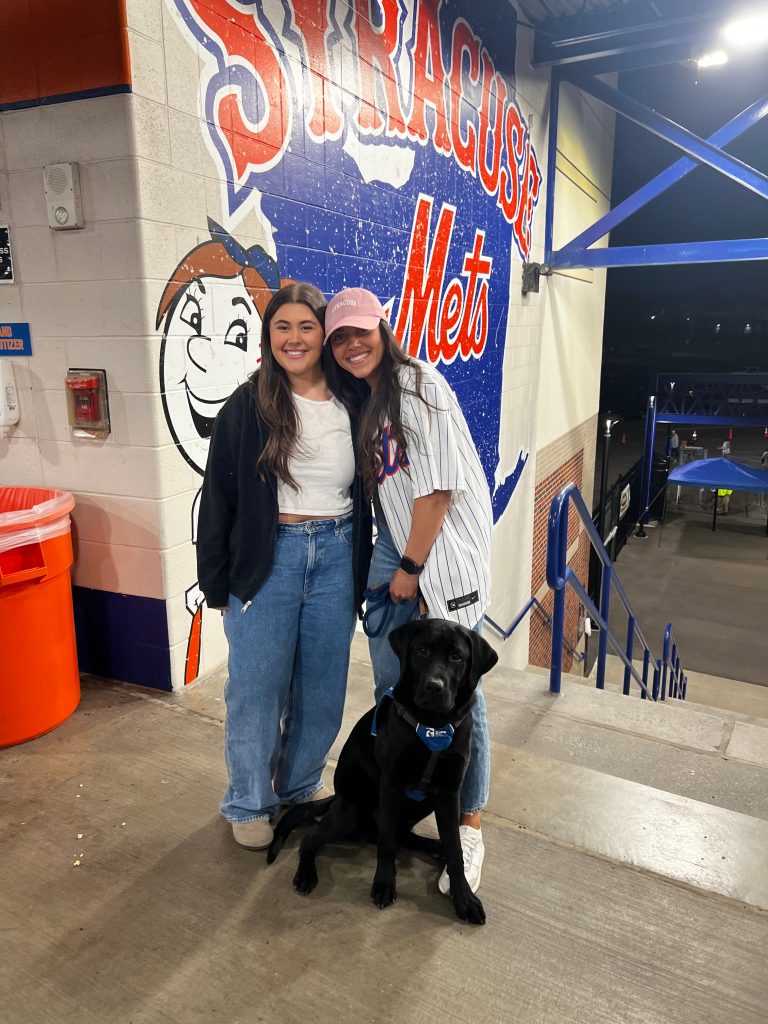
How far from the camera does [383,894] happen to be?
2018 millimetres

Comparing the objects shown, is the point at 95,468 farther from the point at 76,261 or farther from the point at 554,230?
the point at 554,230

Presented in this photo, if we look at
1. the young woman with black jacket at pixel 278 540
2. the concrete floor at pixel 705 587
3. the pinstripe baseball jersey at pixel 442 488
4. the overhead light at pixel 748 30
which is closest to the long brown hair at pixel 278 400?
the young woman with black jacket at pixel 278 540

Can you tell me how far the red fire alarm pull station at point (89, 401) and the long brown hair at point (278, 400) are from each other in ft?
4.08

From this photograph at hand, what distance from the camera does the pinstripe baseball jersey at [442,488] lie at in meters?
2.00

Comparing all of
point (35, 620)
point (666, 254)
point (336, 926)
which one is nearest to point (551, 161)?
point (666, 254)

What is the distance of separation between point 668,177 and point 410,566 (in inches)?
253

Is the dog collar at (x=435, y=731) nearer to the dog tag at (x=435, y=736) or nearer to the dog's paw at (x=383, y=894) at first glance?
the dog tag at (x=435, y=736)

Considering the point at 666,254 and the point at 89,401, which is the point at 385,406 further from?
the point at 666,254

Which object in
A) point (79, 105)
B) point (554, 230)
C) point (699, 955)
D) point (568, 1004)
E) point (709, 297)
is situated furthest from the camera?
point (709, 297)

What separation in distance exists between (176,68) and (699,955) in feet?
11.2

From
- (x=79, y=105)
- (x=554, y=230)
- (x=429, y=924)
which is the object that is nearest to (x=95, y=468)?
(x=79, y=105)

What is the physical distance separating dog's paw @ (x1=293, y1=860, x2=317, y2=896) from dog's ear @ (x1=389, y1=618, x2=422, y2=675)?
26.0 inches

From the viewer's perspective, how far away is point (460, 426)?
2.10 metres

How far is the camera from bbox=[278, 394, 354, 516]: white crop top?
2.07 metres
